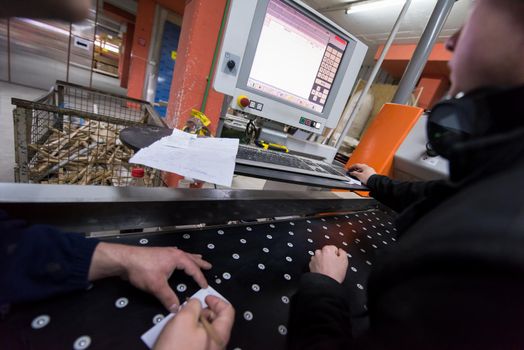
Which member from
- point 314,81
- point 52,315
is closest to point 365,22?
point 314,81

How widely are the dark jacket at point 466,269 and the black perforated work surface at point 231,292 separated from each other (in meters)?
0.14

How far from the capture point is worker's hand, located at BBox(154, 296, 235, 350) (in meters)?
0.30

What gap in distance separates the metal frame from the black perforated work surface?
0.06 metres

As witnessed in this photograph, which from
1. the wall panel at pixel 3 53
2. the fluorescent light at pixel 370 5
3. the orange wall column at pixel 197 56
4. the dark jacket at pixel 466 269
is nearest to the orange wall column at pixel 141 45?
the wall panel at pixel 3 53

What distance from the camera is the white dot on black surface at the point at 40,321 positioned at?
0.31m

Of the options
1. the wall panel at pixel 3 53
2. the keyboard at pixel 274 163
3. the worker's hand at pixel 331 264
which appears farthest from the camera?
the wall panel at pixel 3 53

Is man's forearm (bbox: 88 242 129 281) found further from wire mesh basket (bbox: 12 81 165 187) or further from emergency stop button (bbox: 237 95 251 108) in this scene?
wire mesh basket (bbox: 12 81 165 187)

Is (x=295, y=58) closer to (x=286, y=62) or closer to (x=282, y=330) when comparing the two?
(x=286, y=62)

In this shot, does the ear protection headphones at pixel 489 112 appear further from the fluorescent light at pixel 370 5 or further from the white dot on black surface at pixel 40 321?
the fluorescent light at pixel 370 5

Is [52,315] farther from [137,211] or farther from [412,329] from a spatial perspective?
[412,329]

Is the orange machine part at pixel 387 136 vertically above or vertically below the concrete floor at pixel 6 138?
above

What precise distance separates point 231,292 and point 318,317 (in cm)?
18

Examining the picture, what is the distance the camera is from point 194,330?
32 cm

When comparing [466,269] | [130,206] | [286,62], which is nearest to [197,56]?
[286,62]
